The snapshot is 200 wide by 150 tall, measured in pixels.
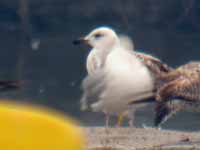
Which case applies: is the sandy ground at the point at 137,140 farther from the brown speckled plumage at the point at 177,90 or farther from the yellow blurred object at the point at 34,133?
the yellow blurred object at the point at 34,133

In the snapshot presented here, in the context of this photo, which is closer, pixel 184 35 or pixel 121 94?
pixel 121 94

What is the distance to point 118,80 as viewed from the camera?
8.57m

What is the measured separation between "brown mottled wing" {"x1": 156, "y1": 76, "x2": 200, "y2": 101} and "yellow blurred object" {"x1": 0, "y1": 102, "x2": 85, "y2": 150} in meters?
7.59

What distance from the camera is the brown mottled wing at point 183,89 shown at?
8.80m

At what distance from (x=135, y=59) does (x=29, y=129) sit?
753 cm

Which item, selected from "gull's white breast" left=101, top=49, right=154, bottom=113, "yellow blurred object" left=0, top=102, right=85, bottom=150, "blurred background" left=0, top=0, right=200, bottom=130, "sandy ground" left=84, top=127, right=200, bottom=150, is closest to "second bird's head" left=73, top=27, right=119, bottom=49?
"gull's white breast" left=101, top=49, right=154, bottom=113

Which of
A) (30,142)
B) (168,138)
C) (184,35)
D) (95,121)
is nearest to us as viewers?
(30,142)

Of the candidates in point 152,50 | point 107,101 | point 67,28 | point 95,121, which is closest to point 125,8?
point 67,28

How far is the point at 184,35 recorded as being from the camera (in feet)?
73.6

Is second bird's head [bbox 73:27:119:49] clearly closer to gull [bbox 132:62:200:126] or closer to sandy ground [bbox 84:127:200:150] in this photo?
gull [bbox 132:62:200:126]

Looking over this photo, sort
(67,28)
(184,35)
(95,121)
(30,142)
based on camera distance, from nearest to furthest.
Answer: (30,142)
(95,121)
(184,35)
(67,28)

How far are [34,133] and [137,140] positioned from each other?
6291mm

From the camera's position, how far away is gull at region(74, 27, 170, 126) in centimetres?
842

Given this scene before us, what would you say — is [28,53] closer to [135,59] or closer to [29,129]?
[135,59]
